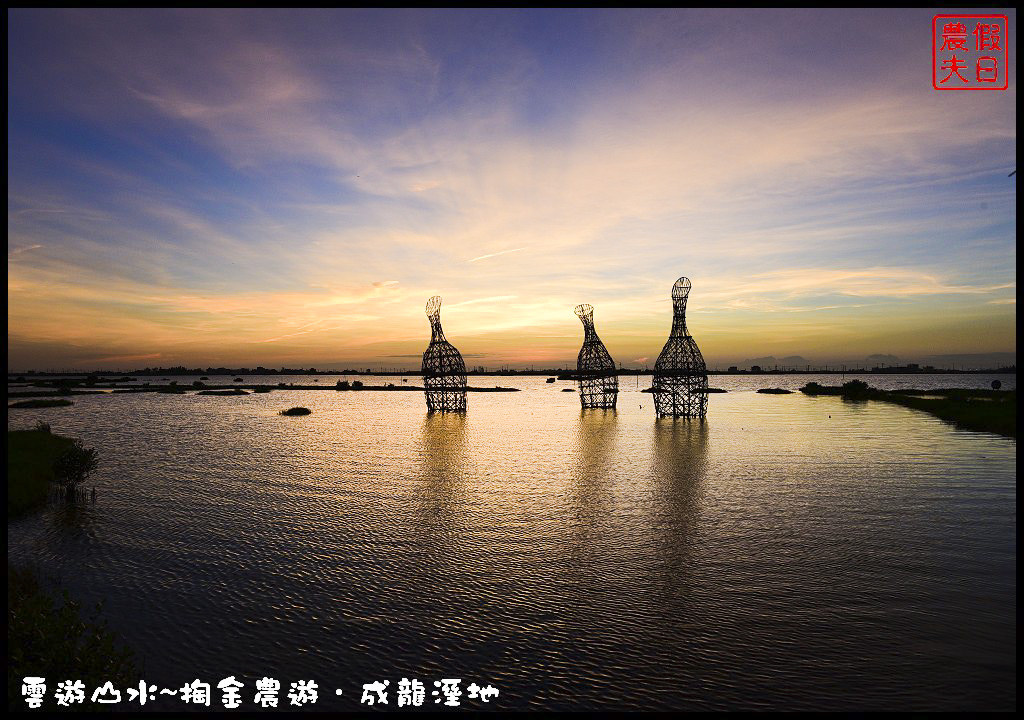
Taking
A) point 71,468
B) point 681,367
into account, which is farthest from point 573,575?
point 681,367

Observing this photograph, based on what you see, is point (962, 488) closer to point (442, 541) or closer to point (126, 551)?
point (442, 541)

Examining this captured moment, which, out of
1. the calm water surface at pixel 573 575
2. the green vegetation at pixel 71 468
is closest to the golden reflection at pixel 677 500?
the calm water surface at pixel 573 575

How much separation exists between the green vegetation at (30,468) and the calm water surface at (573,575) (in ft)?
7.22

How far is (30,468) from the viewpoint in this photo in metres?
29.5

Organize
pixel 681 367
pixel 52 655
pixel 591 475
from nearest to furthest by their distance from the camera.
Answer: pixel 52 655 → pixel 591 475 → pixel 681 367

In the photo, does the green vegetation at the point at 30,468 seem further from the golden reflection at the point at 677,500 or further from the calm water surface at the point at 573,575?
the golden reflection at the point at 677,500

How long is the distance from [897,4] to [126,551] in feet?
80.9

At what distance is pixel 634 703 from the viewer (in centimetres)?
1030

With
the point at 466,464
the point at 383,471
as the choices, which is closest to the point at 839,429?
the point at 466,464

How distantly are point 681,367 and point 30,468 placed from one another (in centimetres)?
5637

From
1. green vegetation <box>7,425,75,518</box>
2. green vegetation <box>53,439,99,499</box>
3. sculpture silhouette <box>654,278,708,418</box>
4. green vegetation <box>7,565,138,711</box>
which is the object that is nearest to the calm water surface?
green vegetation <box>53,439,99,499</box>

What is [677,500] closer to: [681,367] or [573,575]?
[573,575]

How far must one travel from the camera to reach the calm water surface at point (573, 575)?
11266 millimetres

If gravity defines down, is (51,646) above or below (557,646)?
above
